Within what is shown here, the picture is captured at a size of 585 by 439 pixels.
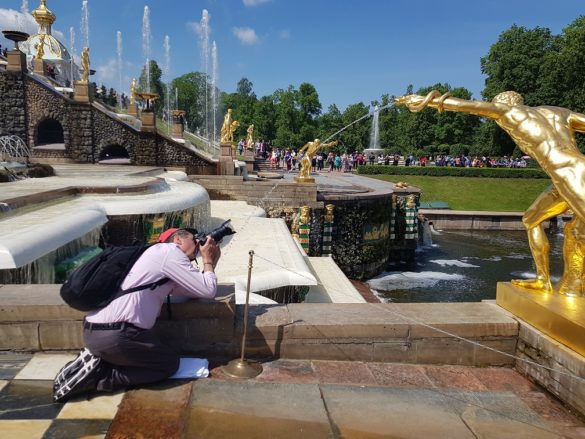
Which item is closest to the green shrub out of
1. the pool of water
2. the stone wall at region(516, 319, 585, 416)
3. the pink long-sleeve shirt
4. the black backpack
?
the pool of water

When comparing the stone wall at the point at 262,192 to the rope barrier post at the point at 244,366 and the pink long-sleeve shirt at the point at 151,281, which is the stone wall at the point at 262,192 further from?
the pink long-sleeve shirt at the point at 151,281

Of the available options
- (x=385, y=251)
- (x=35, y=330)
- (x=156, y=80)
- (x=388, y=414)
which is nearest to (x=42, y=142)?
(x=385, y=251)

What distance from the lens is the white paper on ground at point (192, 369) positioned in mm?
3496

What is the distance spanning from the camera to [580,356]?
3434 millimetres

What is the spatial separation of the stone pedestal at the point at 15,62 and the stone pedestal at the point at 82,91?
295cm

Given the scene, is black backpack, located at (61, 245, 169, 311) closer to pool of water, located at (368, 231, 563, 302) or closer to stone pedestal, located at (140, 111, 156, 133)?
pool of water, located at (368, 231, 563, 302)

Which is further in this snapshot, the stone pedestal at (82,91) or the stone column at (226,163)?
the stone pedestal at (82,91)

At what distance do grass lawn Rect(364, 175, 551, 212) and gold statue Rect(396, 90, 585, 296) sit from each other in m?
29.6

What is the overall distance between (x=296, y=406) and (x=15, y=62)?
2697 centimetres

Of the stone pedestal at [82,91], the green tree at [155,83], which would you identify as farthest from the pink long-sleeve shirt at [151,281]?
the green tree at [155,83]

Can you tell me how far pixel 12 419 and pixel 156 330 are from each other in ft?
3.74

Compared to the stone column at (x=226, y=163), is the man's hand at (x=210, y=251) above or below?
below

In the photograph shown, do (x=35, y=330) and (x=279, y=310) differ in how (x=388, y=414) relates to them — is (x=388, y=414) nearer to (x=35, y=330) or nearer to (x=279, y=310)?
(x=279, y=310)

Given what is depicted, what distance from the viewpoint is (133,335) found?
10.5ft
